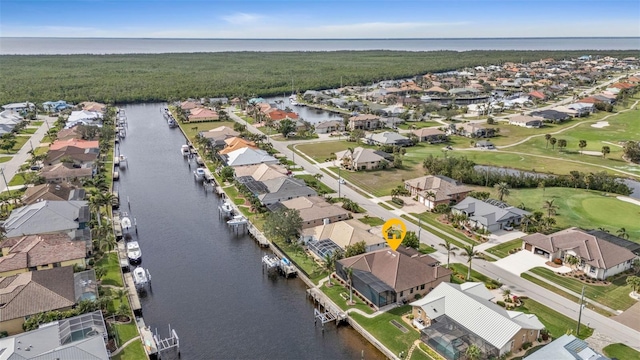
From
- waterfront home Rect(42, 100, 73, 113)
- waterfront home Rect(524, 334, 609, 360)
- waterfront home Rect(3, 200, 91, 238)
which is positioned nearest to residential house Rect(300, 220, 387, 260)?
waterfront home Rect(524, 334, 609, 360)

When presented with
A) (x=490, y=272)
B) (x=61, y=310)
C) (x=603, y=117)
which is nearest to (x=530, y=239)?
(x=490, y=272)

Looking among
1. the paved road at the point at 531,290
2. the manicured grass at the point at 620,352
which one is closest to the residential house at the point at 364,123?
the paved road at the point at 531,290

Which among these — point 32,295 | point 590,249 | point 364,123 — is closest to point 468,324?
point 590,249

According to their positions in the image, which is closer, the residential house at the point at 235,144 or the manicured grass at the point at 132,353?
the manicured grass at the point at 132,353

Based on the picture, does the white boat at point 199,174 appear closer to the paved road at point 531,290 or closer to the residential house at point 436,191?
the paved road at point 531,290

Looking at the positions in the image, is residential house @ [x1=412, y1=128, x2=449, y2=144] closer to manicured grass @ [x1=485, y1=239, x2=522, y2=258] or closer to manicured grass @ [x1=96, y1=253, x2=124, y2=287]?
manicured grass @ [x1=485, y1=239, x2=522, y2=258]

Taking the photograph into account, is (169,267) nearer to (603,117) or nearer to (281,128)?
(281,128)

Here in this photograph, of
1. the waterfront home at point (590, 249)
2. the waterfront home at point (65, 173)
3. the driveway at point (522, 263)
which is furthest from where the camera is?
the waterfront home at point (65, 173)
